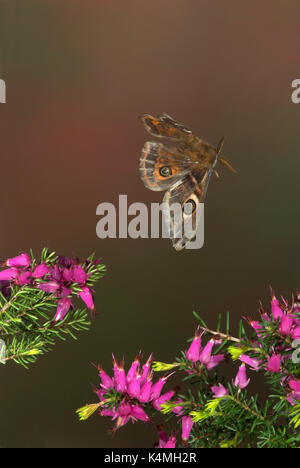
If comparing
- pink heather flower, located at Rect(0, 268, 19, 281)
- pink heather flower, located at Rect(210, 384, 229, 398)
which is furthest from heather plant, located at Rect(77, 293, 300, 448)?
pink heather flower, located at Rect(0, 268, 19, 281)

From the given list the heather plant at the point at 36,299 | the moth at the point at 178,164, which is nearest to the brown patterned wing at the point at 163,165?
the moth at the point at 178,164

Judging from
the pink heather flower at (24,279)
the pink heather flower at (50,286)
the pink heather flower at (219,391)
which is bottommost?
the pink heather flower at (219,391)

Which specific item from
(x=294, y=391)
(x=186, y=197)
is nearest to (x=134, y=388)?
(x=294, y=391)

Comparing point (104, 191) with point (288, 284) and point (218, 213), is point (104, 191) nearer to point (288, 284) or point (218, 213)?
point (218, 213)

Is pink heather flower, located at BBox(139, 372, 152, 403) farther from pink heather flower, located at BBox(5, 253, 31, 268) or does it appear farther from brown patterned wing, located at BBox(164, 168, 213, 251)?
brown patterned wing, located at BBox(164, 168, 213, 251)

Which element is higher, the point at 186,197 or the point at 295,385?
the point at 186,197

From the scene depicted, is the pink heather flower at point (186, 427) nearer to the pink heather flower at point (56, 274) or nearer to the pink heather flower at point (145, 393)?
the pink heather flower at point (145, 393)

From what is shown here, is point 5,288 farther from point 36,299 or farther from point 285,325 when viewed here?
point 285,325
